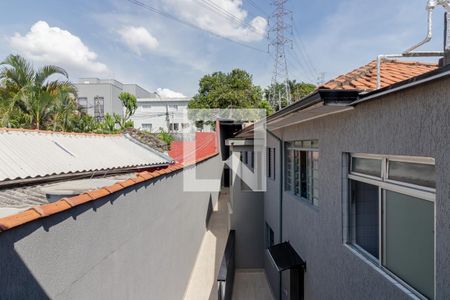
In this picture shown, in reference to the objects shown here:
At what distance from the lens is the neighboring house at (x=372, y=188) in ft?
9.38

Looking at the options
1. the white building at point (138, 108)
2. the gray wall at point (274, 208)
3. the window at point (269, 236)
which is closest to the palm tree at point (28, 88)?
the gray wall at point (274, 208)

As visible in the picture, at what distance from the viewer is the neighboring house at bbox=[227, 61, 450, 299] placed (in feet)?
9.38

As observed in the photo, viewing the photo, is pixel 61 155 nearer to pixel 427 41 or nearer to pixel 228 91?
pixel 427 41

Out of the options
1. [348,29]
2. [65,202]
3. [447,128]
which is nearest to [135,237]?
[65,202]

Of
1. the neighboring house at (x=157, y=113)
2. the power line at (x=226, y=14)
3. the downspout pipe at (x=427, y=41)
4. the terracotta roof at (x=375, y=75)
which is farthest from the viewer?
the neighboring house at (x=157, y=113)

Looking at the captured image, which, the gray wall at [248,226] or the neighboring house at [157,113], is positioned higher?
the neighboring house at [157,113]

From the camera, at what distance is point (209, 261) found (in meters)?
12.4

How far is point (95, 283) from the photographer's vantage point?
11.5ft

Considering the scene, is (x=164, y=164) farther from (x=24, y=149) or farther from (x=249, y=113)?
(x=249, y=113)

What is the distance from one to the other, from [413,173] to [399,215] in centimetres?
59

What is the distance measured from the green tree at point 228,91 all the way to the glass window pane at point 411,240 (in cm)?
4171

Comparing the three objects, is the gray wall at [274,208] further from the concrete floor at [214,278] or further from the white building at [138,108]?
the white building at [138,108]

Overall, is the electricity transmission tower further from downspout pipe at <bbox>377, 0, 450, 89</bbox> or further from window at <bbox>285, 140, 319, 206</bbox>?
downspout pipe at <bbox>377, 0, 450, 89</bbox>

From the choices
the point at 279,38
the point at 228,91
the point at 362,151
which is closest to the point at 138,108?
the point at 228,91
